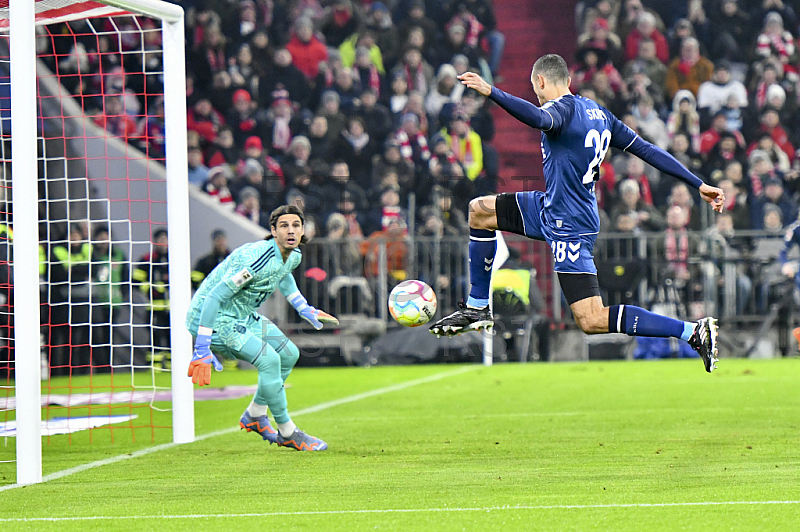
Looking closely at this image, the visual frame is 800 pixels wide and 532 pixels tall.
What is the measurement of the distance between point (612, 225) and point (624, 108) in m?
2.64

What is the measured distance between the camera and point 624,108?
17594 mm

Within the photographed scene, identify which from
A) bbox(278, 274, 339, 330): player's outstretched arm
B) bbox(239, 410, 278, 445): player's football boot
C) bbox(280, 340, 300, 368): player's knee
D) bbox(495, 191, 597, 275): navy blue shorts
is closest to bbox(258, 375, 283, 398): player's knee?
bbox(239, 410, 278, 445): player's football boot

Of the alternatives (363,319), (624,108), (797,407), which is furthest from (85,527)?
(624,108)

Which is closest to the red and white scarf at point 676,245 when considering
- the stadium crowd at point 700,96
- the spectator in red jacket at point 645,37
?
the stadium crowd at point 700,96

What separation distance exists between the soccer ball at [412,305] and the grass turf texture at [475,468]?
0.88m

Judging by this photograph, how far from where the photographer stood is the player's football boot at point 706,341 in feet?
21.6

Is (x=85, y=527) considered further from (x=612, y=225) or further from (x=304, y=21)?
(x=304, y=21)

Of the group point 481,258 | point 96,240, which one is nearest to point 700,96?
point 96,240

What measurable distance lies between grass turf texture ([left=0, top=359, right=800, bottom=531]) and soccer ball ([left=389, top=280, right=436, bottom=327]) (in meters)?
0.88

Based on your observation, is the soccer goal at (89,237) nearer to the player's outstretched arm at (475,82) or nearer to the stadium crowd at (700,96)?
the player's outstretched arm at (475,82)

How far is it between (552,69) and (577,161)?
592 millimetres

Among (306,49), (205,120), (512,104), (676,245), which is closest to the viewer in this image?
(512,104)

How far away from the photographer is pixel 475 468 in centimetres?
624

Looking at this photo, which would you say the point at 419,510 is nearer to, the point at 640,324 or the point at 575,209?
the point at 640,324
